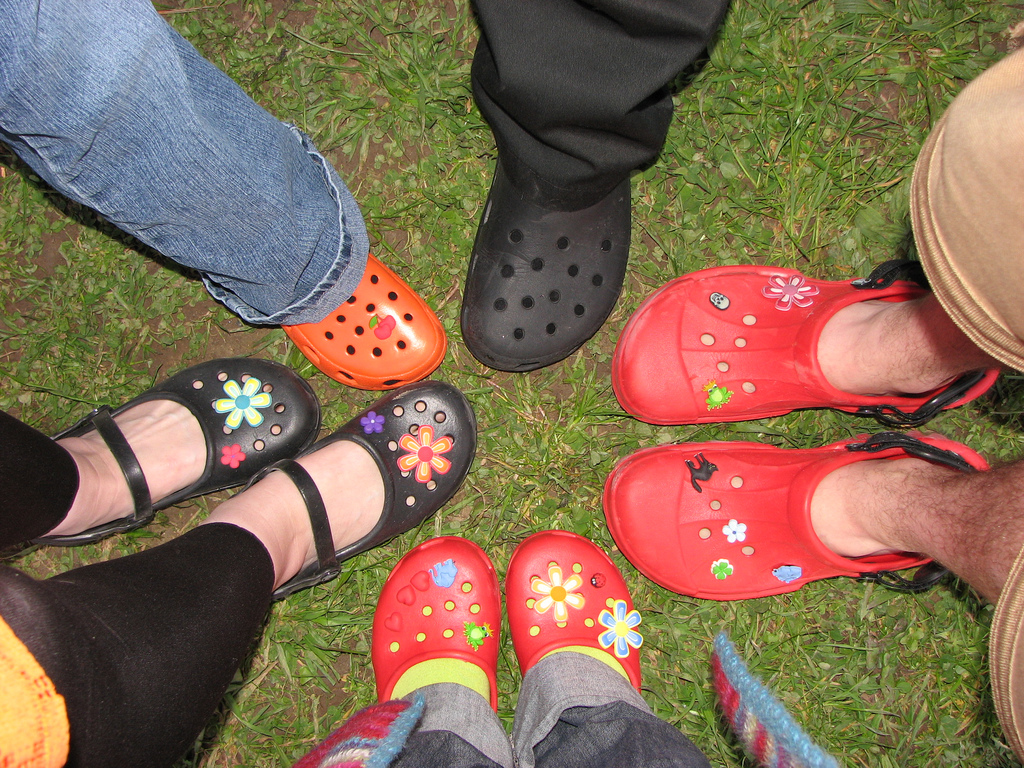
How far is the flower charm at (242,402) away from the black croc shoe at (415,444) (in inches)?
7.4

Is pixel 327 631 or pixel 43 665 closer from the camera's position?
pixel 43 665

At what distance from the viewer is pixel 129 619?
39.6 inches

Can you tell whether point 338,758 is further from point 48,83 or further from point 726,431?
point 726,431

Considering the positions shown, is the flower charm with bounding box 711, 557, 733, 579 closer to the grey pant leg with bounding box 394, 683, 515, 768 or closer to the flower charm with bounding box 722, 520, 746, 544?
the flower charm with bounding box 722, 520, 746, 544

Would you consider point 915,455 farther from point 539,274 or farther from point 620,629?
point 539,274

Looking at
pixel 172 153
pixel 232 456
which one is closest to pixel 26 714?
pixel 172 153

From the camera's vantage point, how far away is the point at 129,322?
198 centimetres

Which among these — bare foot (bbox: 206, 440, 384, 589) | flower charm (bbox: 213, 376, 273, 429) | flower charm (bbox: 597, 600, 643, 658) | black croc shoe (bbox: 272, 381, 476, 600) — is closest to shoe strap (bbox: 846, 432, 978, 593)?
flower charm (bbox: 597, 600, 643, 658)

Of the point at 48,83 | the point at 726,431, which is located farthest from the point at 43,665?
the point at 726,431

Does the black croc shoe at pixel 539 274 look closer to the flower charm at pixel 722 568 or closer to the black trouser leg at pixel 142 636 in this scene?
the flower charm at pixel 722 568

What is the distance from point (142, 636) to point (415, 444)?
92 centimetres

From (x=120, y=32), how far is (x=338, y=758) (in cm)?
117

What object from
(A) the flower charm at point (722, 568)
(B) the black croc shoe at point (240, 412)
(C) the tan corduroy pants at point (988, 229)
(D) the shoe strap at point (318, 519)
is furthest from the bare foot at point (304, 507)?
(C) the tan corduroy pants at point (988, 229)

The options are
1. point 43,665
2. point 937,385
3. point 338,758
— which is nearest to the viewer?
point 43,665
